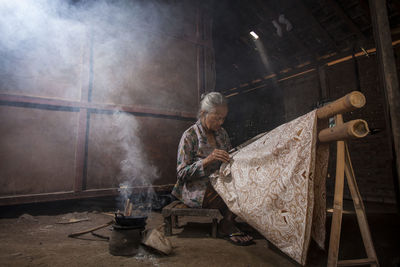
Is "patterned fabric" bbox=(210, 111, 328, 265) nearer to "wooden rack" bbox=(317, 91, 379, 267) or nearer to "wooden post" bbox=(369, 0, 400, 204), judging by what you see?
"wooden rack" bbox=(317, 91, 379, 267)

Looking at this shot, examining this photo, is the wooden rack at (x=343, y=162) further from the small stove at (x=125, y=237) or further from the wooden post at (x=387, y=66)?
the small stove at (x=125, y=237)

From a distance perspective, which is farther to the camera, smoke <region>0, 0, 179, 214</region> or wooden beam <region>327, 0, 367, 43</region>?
wooden beam <region>327, 0, 367, 43</region>

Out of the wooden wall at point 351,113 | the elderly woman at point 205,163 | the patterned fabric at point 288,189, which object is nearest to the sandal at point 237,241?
the elderly woman at point 205,163

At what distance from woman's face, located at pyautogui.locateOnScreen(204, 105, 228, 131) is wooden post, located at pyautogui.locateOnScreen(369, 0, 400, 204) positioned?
1.76 meters

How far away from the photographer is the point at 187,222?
3.15 m

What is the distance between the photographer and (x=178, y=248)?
207cm

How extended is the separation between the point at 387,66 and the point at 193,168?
2.38m

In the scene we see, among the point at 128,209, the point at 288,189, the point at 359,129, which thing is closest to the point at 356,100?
the point at 359,129

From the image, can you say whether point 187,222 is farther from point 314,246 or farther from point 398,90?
point 398,90

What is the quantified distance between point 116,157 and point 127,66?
5.68ft

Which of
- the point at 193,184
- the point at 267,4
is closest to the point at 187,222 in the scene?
the point at 193,184

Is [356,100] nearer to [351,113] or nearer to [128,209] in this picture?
[128,209]

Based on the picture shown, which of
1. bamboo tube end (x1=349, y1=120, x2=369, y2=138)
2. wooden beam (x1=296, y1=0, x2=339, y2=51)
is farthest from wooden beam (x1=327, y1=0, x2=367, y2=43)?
bamboo tube end (x1=349, y1=120, x2=369, y2=138)

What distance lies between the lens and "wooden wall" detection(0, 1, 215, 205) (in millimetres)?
3143
